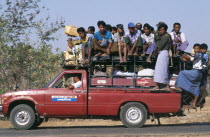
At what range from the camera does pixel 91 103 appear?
12.6 metres

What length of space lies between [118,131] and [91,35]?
314 centimetres

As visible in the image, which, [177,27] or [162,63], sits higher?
[177,27]

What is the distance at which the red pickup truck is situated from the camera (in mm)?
12508

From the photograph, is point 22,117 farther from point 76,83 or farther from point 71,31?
point 71,31

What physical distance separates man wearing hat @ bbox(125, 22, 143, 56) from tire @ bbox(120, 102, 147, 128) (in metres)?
1.43

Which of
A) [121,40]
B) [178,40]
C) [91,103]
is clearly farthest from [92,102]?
[178,40]

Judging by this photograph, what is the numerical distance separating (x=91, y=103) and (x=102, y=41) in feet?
5.86

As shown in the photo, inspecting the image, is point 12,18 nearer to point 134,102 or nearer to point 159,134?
point 134,102

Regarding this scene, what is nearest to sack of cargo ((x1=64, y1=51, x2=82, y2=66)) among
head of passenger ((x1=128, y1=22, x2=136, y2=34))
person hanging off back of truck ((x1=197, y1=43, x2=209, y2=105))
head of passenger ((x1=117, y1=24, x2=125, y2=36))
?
head of passenger ((x1=117, y1=24, x2=125, y2=36))

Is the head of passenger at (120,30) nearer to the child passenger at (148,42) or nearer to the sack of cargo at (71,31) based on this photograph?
the child passenger at (148,42)

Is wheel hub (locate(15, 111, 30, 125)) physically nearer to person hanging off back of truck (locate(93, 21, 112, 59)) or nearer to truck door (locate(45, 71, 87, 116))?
truck door (locate(45, 71, 87, 116))

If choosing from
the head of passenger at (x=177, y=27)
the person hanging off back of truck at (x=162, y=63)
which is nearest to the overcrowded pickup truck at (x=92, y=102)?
the person hanging off back of truck at (x=162, y=63)

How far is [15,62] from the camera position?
2277 cm

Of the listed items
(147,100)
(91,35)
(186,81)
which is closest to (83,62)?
(91,35)
